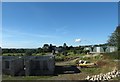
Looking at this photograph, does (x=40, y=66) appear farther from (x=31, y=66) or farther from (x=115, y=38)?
(x=115, y=38)

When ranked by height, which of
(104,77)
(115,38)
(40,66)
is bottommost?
(104,77)

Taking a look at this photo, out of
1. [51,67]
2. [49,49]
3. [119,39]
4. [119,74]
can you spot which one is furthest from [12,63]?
[49,49]

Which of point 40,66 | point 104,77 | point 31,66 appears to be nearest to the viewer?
point 104,77

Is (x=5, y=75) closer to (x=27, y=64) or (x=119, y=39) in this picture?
(x=27, y=64)

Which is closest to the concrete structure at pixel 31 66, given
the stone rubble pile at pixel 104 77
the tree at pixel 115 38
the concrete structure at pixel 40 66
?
the concrete structure at pixel 40 66

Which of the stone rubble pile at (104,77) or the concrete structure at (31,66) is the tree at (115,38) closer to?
the concrete structure at (31,66)

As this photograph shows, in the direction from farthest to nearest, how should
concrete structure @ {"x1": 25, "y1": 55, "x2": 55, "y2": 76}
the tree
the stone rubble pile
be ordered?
the tree
concrete structure @ {"x1": 25, "y1": 55, "x2": 55, "y2": 76}
the stone rubble pile

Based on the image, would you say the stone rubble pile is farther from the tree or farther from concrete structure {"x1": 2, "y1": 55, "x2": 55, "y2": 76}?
the tree

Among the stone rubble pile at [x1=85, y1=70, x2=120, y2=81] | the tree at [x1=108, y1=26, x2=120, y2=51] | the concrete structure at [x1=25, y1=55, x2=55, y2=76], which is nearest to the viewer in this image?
the stone rubble pile at [x1=85, y1=70, x2=120, y2=81]

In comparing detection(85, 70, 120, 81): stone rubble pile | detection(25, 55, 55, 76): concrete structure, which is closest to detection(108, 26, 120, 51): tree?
detection(25, 55, 55, 76): concrete structure

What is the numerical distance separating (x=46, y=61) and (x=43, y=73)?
5.69 ft

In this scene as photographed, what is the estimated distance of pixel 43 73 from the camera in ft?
86.7

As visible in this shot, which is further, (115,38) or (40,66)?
(115,38)

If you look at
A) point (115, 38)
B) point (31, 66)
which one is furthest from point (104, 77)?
point (115, 38)
